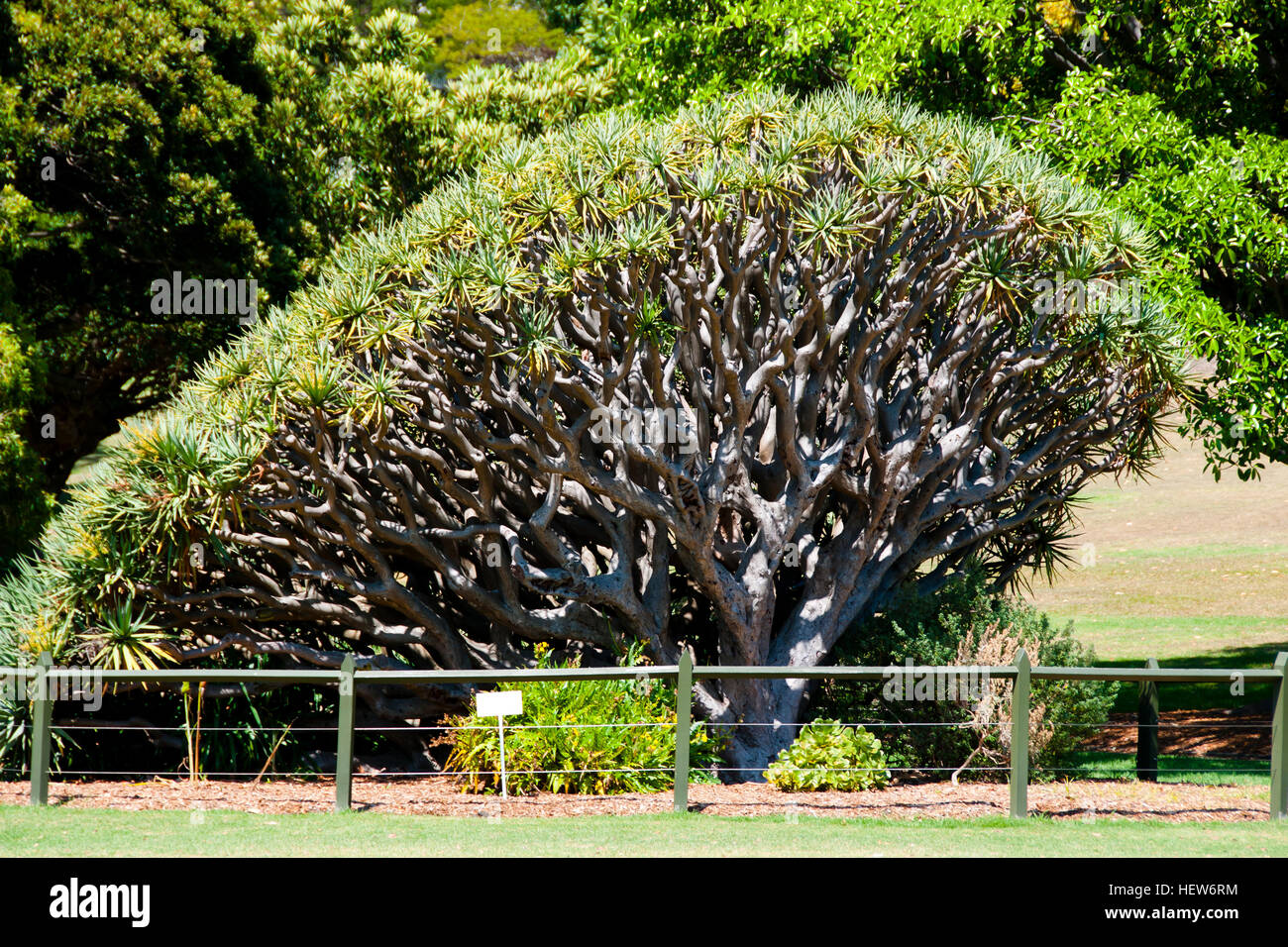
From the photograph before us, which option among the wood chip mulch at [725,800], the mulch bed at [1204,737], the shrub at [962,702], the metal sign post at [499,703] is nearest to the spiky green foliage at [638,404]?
the shrub at [962,702]

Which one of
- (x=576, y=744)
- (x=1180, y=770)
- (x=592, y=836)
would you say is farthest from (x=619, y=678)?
(x=1180, y=770)

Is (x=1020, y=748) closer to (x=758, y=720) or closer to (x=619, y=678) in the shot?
(x=758, y=720)

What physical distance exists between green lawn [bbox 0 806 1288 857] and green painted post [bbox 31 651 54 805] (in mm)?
242

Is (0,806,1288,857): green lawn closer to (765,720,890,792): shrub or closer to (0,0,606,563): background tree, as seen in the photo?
(765,720,890,792): shrub

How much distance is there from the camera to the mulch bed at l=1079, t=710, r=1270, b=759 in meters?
15.4

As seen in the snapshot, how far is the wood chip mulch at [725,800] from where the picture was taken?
974cm

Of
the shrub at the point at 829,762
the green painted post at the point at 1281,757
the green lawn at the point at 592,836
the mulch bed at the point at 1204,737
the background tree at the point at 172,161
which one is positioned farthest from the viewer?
the mulch bed at the point at 1204,737

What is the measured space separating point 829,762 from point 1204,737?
8.14m

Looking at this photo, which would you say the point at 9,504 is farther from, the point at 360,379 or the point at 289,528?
the point at 360,379

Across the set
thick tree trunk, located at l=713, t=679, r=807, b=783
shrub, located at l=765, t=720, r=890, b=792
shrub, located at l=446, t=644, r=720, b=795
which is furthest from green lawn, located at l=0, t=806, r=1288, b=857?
thick tree trunk, located at l=713, t=679, r=807, b=783

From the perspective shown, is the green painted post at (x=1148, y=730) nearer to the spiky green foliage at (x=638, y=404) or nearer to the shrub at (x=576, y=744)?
the spiky green foliage at (x=638, y=404)

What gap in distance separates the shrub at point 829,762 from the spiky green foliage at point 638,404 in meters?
0.90

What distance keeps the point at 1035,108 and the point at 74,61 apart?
41.4 ft

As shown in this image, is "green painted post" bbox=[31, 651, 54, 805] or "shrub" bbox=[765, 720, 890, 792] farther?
"shrub" bbox=[765, 720, 890, 792]
